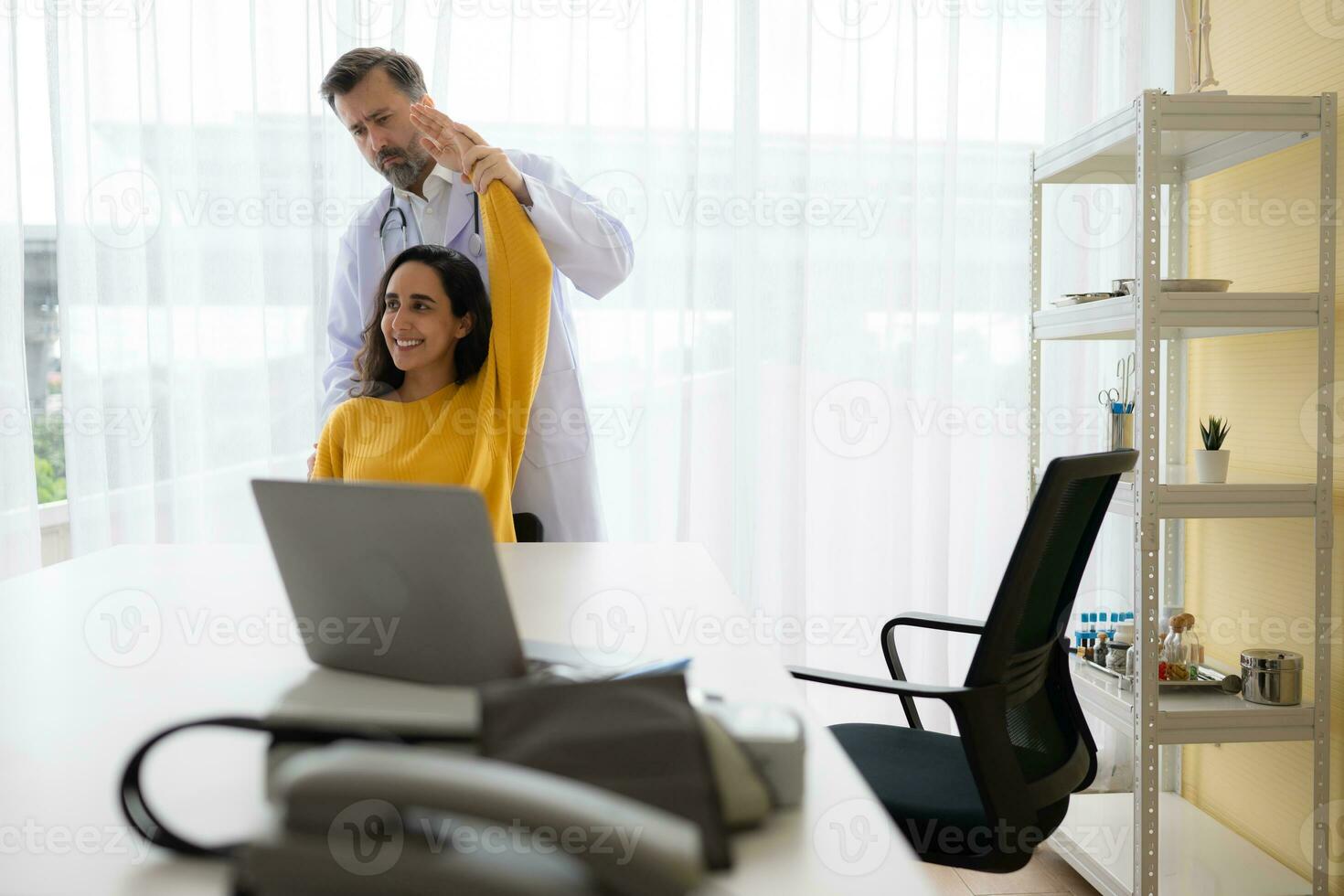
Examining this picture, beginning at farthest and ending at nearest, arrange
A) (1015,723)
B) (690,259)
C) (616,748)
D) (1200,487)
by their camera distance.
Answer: (690,259)
(1200,487)
(1015,723)
(616,748)

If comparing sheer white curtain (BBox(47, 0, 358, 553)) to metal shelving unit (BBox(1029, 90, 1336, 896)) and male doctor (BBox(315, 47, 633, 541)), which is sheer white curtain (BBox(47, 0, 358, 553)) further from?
metal shelving unit (BBox(1029, 90, 1336, 896))

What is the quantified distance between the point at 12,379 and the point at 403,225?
3.92ft

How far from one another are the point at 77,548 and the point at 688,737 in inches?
98.2

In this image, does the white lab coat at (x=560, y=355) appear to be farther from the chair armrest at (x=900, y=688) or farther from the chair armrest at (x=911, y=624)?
the chair armrest at (x=900, y=688)

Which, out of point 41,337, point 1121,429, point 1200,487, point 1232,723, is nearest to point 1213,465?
point 1200,487

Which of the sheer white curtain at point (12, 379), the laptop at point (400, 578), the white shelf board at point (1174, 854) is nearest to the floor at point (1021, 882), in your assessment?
the white shelf board at point (1174, 854)

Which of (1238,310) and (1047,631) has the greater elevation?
(1238,310)

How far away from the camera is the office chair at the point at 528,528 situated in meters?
1.87

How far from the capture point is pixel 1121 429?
2.14 m

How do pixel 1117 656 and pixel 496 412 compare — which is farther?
pixel 1117 656

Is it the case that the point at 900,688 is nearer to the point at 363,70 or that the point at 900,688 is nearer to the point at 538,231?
the point at 538,231

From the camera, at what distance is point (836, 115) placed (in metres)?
2.62

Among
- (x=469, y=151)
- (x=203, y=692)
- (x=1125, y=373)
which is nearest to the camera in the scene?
Answer: (x=203, y=692)

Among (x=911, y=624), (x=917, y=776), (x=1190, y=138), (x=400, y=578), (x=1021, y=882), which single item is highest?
(x=1190, y=138)
